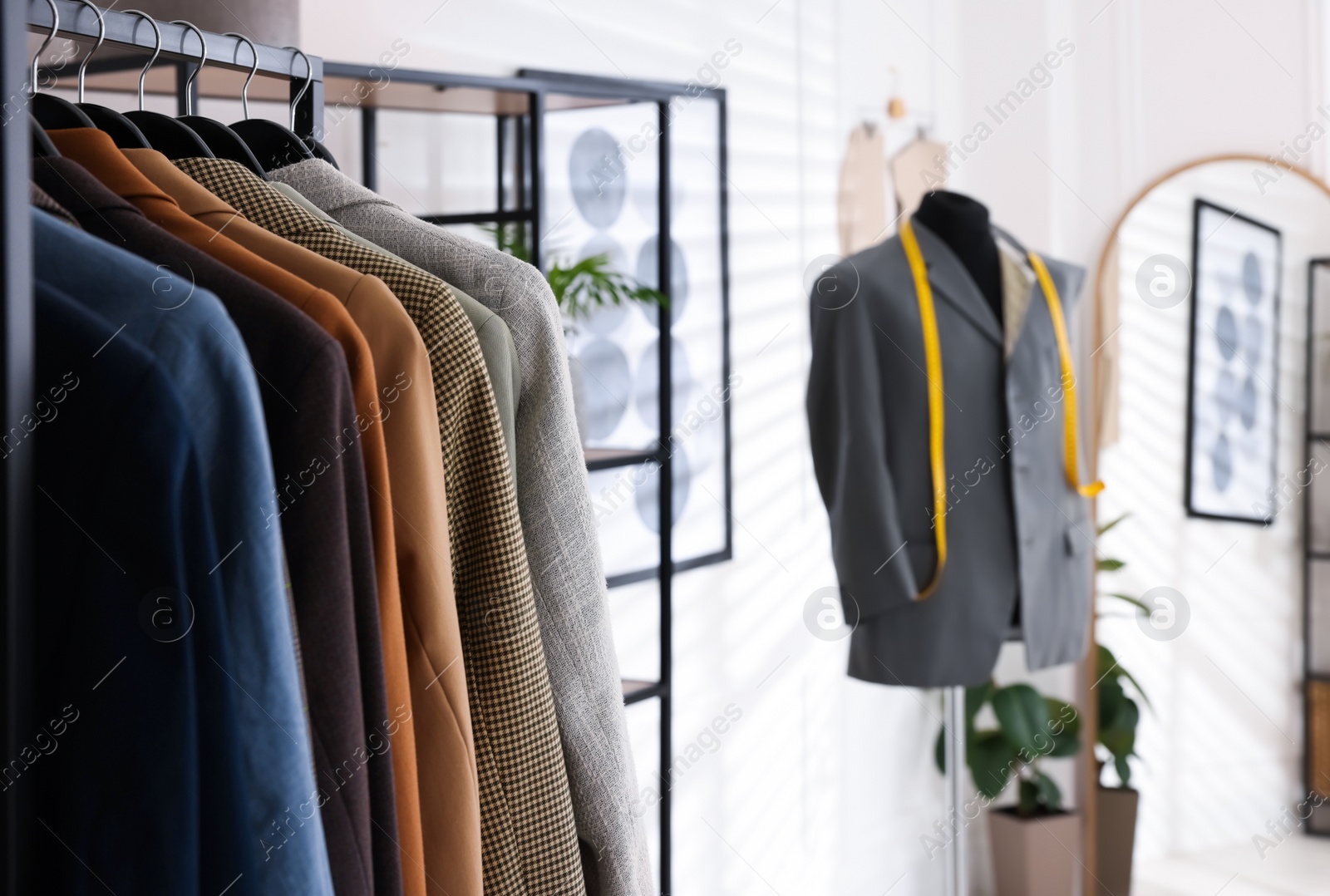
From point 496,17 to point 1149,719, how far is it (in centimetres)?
204

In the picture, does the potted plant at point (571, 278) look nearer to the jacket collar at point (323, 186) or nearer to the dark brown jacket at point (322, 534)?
the jacket collar at point (323, 186)

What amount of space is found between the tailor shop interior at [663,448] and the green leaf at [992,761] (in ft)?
0.03

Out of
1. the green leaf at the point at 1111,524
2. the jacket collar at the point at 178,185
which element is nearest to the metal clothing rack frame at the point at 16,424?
the jacket collar at the point at 178,185

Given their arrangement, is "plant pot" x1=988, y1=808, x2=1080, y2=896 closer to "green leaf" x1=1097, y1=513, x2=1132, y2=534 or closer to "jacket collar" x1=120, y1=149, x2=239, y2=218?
"green leaf" x1=1097, y1=513, x2=1132, y2=534

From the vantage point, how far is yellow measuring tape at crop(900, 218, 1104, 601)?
5.51 feet

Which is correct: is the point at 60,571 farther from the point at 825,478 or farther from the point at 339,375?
the point at 825,478

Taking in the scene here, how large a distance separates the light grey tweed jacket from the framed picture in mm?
2077

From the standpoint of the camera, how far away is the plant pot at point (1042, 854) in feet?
8.27

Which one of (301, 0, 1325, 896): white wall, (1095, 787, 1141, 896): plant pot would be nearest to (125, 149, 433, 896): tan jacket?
(301, 0, 1325, 896): white wall

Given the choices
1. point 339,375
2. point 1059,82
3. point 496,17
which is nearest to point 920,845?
point 1059,82

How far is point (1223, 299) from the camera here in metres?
2.42

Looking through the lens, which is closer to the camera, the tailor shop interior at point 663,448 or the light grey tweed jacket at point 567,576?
the tailor shop interior at point 663,448

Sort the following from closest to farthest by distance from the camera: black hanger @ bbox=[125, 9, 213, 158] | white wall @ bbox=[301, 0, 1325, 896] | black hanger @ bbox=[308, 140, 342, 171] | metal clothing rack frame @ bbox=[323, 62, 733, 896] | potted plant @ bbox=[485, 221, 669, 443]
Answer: black hanger @ bbox=[125, 9, 213, 158] → black hanger @ bbox=[308, 140, 342, 171] → metal clothing rack frame @ bbox=[323, 62, 733, 896] → potted plant @ bbox=[485, 221, 669, 443] → white wall @ bbox=[301, 0, 1325, 896]

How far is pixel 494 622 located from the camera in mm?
701
